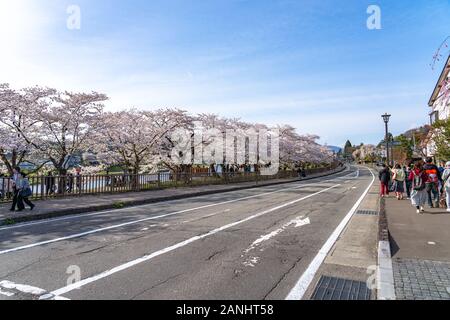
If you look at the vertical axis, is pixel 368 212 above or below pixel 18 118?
below

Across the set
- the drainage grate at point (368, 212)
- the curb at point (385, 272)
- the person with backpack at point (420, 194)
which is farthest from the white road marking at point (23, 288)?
the person with backpack at point (420, 194)

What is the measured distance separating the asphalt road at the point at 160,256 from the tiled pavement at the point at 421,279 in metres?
1.33

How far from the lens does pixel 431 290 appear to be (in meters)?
3.64

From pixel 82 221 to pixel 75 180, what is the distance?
6.29 metres

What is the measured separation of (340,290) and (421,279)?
1.19 meters

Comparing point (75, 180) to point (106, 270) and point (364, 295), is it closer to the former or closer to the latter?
point (106, 270)

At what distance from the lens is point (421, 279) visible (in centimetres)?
400

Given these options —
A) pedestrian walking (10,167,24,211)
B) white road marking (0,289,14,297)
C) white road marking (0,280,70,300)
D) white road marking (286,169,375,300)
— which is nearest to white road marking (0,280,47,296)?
white road marking (0,280,70,300)

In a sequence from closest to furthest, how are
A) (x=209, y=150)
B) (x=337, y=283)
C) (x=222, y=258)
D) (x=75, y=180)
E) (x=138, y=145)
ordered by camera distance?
1. (x=337, y=283)
2. (x=222, y=258)
3. (x=75, y=180)
4. (x=138, y=145)
5. (x=209, y=150)

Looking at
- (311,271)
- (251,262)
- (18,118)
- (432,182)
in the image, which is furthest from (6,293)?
(18,118)

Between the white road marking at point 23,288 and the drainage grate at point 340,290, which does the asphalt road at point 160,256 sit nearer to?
the white road marking at point 23,288

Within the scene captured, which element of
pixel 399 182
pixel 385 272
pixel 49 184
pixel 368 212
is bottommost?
pixel 368 212

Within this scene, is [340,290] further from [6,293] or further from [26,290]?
[6,293]
